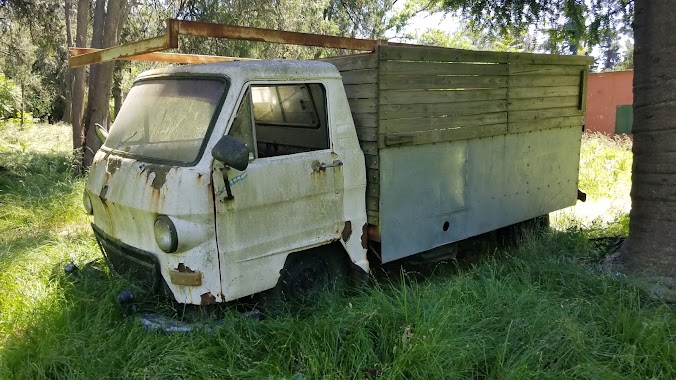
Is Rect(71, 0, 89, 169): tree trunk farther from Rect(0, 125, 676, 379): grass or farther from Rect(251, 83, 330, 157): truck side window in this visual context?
Rect(0, 125, 676, 379): grass

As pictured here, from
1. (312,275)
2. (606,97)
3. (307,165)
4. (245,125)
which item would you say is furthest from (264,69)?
(606,97)

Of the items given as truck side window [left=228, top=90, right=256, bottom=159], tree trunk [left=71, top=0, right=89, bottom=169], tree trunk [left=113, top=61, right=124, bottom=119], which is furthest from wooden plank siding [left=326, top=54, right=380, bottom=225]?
tree trunk [left=113, top=61, right=124, bottom=119]

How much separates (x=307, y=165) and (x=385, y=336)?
128 centimetres

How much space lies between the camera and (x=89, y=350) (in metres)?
3.20

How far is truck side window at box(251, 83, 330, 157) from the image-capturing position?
402 cm

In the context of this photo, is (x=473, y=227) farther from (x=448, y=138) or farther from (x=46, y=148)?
(x=46, y=148)

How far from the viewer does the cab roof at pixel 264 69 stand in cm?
355

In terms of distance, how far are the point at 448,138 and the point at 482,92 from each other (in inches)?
25.5

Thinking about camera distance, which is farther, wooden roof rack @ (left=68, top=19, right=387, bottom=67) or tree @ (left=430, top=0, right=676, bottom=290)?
tree @ (left=430, top=0, right=676, bottom=290)

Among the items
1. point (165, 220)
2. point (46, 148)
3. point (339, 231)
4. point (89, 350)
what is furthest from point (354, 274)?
point (46, 148)

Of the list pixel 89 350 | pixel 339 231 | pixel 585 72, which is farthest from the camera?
pixel 585 72

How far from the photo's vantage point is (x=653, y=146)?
4.39m

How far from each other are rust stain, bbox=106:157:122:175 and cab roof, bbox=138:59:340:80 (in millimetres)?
718

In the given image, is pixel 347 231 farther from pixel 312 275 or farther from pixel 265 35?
pixel 265 35
